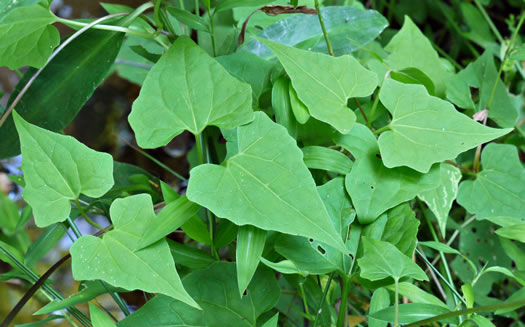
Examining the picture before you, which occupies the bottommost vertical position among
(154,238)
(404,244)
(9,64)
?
(404,244)

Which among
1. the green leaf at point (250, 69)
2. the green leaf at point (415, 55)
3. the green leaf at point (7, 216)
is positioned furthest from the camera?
the green leaf at point (7, 216)

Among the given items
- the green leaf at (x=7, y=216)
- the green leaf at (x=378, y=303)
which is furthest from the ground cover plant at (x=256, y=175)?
the green leaf at (x=7, y=216)

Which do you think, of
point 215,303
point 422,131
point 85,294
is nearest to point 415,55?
point 422,131

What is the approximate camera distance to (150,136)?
22.0 inches

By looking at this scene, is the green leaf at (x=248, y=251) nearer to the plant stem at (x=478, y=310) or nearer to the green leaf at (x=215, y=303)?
the green leaf at (x=215, y=303)

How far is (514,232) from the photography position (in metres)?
0.60

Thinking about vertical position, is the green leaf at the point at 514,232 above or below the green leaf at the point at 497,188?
above

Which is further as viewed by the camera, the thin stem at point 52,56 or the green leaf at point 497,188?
the green leaf at point 497,188

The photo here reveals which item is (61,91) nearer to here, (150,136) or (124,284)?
(150,136)

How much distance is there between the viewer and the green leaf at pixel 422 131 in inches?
23.3

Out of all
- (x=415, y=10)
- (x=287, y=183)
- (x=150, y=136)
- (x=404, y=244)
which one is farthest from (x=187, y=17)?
(x=415, y=10)

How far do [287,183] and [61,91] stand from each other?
0.40 metres

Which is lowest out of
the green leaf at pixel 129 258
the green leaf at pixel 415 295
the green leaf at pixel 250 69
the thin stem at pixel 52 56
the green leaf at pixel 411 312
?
the green leaf at pixel 415 295

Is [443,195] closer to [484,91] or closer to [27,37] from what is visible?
[484,91]
